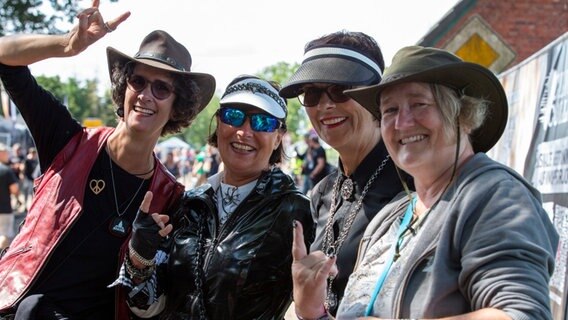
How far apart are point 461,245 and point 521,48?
1143cm

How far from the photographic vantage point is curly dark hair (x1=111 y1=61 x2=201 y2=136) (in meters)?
3.30

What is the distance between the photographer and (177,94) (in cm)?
333

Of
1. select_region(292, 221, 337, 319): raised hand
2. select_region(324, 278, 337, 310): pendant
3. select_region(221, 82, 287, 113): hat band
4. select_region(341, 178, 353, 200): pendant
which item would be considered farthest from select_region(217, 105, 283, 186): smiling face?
select_region(292, 221, 337, 319): raised hand

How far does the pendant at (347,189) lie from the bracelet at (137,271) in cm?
96

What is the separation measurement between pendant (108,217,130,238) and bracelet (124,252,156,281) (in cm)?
23

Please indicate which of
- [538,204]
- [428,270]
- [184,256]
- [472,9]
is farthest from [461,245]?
[472,9]

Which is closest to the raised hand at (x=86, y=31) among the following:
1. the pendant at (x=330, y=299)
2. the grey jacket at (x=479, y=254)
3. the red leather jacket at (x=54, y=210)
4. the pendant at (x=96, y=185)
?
the red leather jacket at (x=54, y=210)

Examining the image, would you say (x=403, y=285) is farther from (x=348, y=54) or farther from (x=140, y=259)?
(x=140, y=259)

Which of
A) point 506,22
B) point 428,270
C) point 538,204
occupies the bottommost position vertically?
point 428,270

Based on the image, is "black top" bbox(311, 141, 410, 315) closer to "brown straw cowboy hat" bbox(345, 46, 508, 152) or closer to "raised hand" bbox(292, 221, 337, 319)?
"raised hand" bbox(292, 221, 337, 319)

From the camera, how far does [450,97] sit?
76.5 inches

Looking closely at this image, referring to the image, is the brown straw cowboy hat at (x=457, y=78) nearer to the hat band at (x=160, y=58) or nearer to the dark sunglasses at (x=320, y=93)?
the dark sunglasses at (x=320, y=93)

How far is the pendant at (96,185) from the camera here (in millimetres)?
3141

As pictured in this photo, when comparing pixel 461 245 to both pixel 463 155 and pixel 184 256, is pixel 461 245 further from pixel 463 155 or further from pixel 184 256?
pixel 184 256
